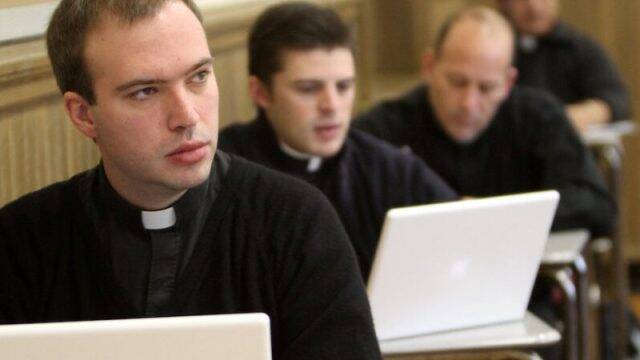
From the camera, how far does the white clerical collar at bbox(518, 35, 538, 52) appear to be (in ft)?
15.5

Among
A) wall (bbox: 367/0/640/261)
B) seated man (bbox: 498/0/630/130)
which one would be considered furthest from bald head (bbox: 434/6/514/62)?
wall (bbox: 367/0/640/261)

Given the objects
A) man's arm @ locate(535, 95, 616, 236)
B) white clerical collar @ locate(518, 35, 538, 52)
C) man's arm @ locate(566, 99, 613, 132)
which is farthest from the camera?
white clerical collar @ locate(518, 35, 538, 52)

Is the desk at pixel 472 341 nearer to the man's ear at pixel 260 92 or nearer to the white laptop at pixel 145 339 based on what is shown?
the man's ear at pixel 260 92

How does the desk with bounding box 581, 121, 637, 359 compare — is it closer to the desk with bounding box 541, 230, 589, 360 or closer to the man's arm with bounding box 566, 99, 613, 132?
the man's arm with bounding box 566, 99, 613, 132

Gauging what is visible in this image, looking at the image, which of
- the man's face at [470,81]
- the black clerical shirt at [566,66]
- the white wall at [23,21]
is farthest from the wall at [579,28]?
the white wall at [23,21]

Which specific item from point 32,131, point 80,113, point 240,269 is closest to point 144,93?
point 80,113

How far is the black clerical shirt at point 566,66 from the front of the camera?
459 centimetres

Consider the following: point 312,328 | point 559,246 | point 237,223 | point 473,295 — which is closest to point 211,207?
point 237,223

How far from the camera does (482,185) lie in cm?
340

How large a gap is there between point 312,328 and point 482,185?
1.85m

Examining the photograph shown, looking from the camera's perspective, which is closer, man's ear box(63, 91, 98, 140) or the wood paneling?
man's ear box(63, 91, 98, 140)

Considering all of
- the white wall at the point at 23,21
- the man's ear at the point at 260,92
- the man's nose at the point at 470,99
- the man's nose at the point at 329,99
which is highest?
the white wall at the point at 23,21

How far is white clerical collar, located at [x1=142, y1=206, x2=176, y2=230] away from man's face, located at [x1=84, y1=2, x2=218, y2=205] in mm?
39

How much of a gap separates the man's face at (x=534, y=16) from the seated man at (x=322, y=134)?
2079 millimetres
